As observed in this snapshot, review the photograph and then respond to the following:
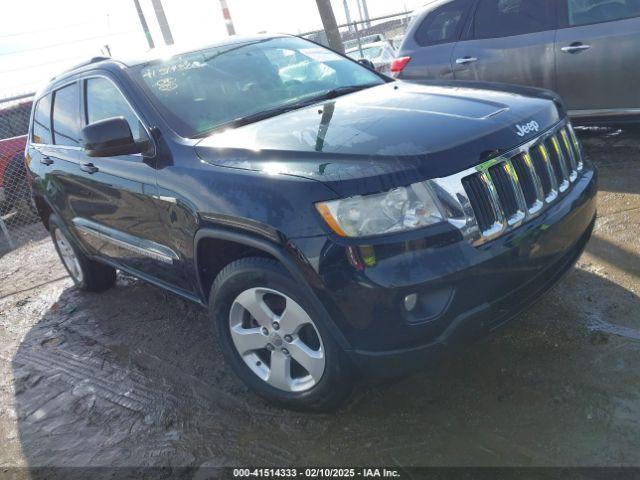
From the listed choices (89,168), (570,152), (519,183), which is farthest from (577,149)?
(89,168)

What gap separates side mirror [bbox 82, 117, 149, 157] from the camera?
293 centimetres

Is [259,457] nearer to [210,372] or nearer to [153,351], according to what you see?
[210,372]

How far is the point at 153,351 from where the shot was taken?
12.4ft

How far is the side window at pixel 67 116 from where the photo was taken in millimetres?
4027

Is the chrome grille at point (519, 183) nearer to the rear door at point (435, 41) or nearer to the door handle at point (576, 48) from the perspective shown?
the door handle at point (576, 48)

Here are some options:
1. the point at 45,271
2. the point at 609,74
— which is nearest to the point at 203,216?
the point at 609,74

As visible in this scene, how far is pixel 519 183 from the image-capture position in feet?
7.92

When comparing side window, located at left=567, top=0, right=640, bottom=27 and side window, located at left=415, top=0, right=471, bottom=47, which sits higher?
side window, located at left=415, top=0, right=471, bottom=47

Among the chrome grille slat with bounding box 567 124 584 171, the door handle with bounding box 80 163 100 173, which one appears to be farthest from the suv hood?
the door handle with bounding box 80 163 100 173

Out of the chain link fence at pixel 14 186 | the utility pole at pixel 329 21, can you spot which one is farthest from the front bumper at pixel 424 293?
the utility pole at pixel 329 21

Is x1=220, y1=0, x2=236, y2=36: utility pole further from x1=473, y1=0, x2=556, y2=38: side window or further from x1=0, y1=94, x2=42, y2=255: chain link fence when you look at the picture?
x1=473, y1=0, x2=556, y2=38: side window

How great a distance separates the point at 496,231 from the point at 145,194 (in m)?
1.93

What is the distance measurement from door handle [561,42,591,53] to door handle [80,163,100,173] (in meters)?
4.10

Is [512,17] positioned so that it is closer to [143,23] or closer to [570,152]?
[570,152]
